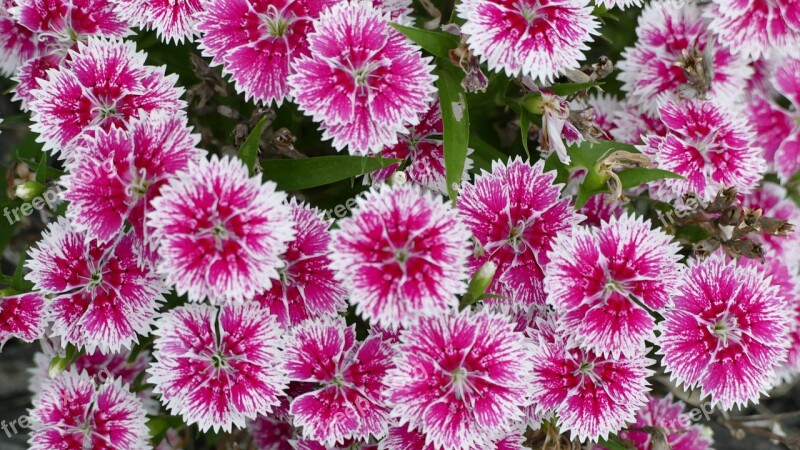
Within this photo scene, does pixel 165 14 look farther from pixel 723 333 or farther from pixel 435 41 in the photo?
pixel 723 333

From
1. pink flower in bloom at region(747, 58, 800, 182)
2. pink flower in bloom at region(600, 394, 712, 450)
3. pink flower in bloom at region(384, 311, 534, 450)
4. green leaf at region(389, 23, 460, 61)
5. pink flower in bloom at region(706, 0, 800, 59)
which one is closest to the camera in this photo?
pink flower in bloom at region(384, 311, 534, 450)

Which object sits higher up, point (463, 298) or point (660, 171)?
point (660, 171)

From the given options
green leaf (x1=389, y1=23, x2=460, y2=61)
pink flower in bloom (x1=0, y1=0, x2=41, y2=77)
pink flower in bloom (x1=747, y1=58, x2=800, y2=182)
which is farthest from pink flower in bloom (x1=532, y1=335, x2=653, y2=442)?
pink flower in bloom (x1=0, y1=0, x2=41, y2=77)

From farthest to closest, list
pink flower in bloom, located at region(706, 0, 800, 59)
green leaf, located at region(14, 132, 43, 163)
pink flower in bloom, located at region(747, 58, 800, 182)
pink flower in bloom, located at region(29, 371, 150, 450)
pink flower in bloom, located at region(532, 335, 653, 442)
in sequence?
pink flower in bloom, located at region(747, 58, 800, 182) < green leaf, located at region(14, 132, 43, 163) < pink flower in bloom, located at region(706, 0, 800, 59) < pink flower in bloom, located at region(29, 371, 150, 450) < pink flower in bloom, located at region(532, 335, 653, 442)

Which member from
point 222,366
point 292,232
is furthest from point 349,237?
point 222,366

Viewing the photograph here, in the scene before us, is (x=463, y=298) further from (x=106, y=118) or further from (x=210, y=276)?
(x=106, y=118)

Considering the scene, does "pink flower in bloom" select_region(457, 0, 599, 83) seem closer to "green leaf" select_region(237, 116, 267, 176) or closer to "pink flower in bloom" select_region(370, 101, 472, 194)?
"pink flower in bloom" select_region(370, 101, 472, 194)

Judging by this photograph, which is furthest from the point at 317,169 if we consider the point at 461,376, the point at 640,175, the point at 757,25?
the point at 757,25
